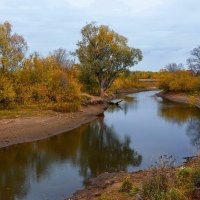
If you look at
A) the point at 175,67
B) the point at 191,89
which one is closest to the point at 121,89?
the point at 191,89

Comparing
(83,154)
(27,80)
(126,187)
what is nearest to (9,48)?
(27,80)

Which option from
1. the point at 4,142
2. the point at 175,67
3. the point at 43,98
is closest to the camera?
the point at 4,142

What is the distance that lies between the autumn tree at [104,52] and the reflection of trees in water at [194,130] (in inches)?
819

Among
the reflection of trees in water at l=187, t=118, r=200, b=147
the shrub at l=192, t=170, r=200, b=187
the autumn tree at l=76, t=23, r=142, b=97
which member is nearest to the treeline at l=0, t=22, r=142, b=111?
the autumn tree at l=76, t=23, r=142, b=97

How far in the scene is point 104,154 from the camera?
2409 cm

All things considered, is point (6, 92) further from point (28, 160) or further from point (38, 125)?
point (28, 160)

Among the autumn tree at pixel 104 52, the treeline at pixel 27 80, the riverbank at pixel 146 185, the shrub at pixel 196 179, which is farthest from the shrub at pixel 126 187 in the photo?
the autumn tree at pixel 104 52

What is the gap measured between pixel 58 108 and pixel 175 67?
100m

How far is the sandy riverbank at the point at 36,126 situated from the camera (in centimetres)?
2741

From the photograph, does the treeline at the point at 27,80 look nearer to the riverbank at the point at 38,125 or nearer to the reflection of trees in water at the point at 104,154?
the riverbank at the point at 38,125

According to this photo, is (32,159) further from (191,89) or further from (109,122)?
(191,89)

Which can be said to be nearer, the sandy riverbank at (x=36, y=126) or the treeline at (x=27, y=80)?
the sandy riverbank at (x=36, y=126)

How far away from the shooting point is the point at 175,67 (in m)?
134

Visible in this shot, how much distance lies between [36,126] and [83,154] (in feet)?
28.4
